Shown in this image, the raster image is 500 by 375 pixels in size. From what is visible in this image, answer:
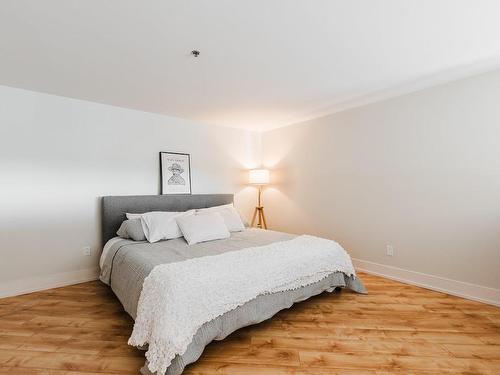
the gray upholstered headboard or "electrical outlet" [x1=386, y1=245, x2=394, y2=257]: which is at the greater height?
the gray upholstered headboard

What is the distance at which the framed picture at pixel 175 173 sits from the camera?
3.85 m

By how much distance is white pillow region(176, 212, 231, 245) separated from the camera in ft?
9.70

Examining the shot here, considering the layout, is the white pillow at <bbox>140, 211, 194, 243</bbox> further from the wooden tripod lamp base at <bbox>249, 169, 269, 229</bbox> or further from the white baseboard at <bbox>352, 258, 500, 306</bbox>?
the white baseboard at <bbox>352, 258, 500, 306</bbox>

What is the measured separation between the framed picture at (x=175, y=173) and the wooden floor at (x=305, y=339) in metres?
1.71

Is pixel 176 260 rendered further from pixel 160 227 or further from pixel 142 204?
pixel 142 204

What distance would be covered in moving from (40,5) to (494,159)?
12.6 feet

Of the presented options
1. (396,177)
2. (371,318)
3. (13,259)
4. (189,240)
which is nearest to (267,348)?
(371,318)

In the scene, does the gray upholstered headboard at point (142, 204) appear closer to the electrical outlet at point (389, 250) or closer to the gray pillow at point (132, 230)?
the gray pillow at point (132, 230)

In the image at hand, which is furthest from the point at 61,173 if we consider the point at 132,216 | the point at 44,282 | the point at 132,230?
the point at 44,282

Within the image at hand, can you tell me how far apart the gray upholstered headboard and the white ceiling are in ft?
4.27

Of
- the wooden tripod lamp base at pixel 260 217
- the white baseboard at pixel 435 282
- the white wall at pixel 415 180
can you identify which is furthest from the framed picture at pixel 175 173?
the white baseboard at pixel 435 282

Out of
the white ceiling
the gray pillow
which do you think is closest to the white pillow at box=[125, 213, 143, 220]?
the gray pillow

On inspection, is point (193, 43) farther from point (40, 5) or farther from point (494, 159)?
point (494, 159)

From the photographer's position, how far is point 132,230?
297cm
